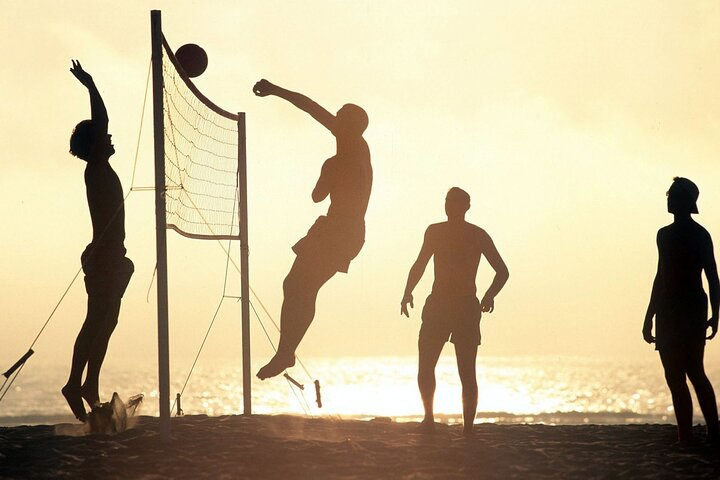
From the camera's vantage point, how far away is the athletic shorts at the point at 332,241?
10508 mm

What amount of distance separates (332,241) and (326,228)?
0.46 feet

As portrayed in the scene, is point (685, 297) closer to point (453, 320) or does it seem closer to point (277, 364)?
point (453, 320)

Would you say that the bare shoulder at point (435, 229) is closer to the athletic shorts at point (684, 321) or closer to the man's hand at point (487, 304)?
the man's hand at point (487, 304)

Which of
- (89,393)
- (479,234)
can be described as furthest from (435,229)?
(89,393)

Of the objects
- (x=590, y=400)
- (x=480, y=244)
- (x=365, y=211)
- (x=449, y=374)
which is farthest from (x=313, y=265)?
(x=449, y=374)

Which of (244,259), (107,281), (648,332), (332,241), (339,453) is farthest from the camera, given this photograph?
(244,259)

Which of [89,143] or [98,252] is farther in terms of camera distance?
[89,143]

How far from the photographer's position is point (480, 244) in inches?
441

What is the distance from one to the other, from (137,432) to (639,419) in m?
55.6

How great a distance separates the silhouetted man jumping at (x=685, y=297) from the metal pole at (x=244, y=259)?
16.3 ft

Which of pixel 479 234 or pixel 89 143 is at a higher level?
pixel 89 143

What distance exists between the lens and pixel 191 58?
12.7 meters

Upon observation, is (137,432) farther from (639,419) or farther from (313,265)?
(639,419)

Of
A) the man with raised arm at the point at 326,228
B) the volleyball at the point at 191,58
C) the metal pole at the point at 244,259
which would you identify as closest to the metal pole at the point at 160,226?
the man with raised arm at the point at 326,228
